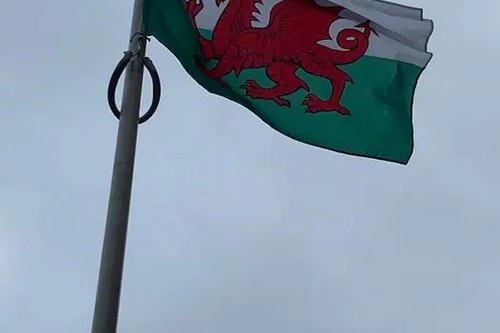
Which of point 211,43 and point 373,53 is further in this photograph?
point 373,53

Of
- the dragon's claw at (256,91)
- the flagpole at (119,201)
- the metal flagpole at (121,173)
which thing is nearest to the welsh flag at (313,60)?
the dragon's claw at (256,91)

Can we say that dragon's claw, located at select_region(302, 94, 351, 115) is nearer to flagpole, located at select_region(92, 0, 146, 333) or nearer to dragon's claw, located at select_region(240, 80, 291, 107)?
dragon's claw, located at select_region(240, 80, 291, 107)

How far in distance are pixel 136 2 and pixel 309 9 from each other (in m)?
2.44

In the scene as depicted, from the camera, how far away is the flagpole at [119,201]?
7.80 metres

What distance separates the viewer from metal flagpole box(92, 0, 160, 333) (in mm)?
7832

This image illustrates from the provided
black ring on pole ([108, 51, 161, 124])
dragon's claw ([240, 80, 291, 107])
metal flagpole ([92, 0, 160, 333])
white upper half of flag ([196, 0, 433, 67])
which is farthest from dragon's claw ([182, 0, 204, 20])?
white upper half of flag ([196, 0, 433, 67])

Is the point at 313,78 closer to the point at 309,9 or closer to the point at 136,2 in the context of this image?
the point at 309,9

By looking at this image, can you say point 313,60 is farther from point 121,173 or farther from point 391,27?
point 121,173

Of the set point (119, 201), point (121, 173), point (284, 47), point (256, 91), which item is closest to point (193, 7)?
point (256, 91)

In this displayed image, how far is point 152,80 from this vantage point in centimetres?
934

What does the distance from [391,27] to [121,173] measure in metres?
4.48

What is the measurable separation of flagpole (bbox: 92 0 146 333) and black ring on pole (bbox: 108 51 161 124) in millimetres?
54

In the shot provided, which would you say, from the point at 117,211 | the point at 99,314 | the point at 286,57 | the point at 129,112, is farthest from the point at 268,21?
the point at 99,314

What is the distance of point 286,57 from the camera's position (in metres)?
11.2
